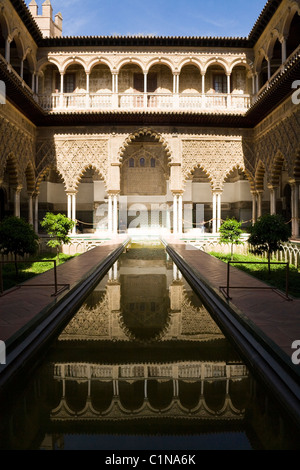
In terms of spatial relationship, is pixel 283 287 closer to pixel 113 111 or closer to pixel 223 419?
pixel 223 419

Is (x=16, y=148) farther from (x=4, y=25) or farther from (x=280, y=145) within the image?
(x=280, y=145)

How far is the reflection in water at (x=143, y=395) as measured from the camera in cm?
196

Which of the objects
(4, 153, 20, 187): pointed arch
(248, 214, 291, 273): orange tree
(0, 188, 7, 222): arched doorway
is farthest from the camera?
(0, 188, 7, 222): arched doorway

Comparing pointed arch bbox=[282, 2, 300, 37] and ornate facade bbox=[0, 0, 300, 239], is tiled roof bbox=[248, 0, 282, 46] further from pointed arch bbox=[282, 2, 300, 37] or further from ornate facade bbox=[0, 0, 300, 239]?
pointed arch bbox=[282, 2, 300, 37]

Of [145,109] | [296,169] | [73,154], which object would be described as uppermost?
[145,109]

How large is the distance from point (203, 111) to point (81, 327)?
13019mm

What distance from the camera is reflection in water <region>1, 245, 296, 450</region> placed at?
1957 millimetres

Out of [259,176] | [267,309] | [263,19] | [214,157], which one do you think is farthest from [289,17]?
[267,309]

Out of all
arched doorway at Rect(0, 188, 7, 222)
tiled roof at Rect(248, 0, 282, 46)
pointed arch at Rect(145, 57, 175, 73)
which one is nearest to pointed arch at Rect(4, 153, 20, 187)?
arched doorway at Rect(0, 188, 7, 222)

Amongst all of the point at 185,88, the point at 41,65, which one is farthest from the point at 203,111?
the point at 41,65

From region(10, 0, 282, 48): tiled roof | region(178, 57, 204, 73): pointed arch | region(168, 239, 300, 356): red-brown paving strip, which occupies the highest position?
region(10, 0, 282, 48): tiled roof

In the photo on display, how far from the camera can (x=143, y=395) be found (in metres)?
2.41

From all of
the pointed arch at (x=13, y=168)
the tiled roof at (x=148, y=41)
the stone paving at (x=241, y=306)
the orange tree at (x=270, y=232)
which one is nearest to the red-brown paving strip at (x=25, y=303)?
the stone paving at (x=241, y=306)

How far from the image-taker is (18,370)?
265 cm
